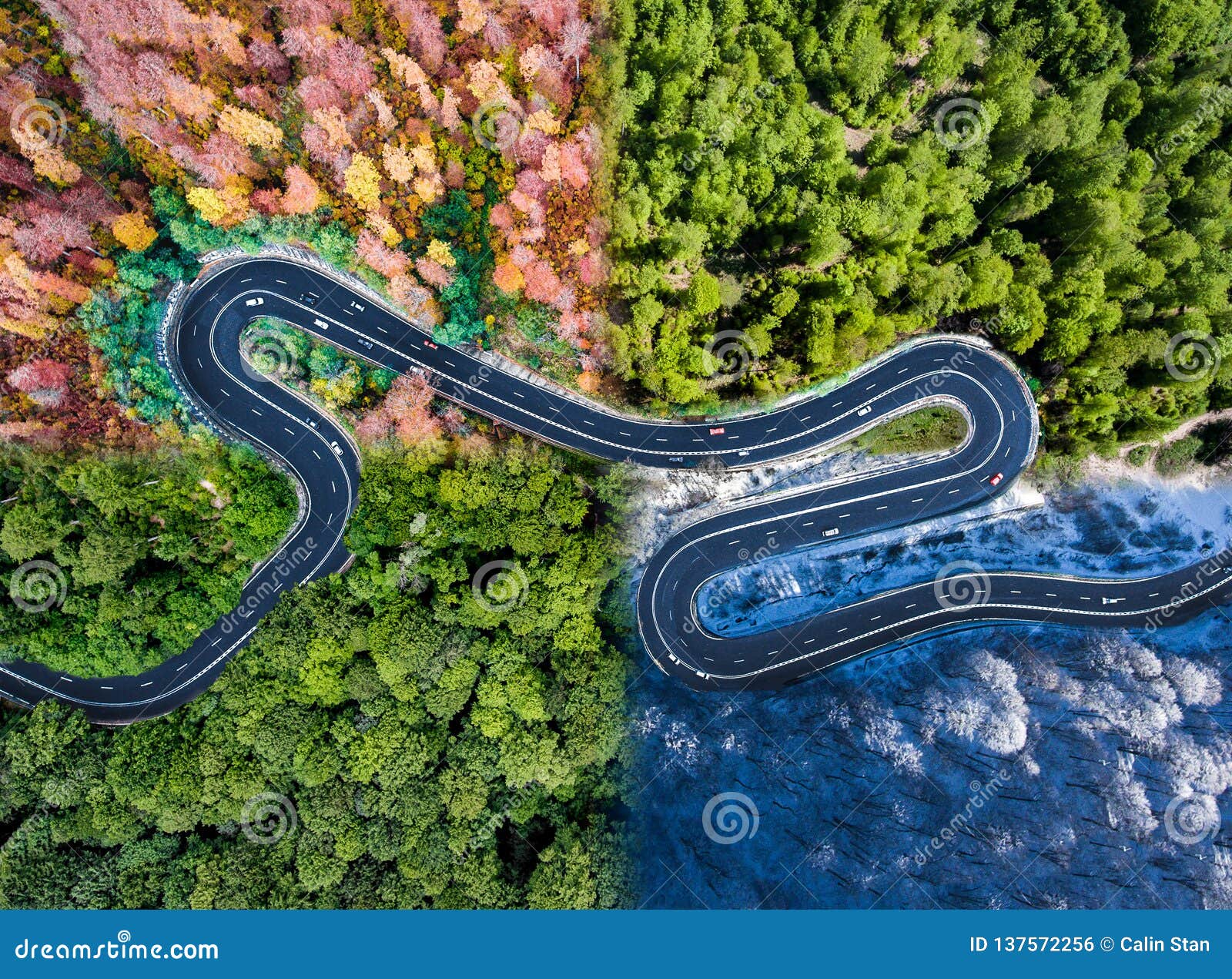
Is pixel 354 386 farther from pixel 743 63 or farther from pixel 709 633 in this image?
pixel 743 63

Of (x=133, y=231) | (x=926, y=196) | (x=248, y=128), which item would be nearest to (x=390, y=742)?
(x=133, y=231)

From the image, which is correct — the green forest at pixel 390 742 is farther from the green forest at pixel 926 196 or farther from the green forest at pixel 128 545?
the green forest at pixel 926 196

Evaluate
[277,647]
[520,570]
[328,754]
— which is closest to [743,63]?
[520,570]

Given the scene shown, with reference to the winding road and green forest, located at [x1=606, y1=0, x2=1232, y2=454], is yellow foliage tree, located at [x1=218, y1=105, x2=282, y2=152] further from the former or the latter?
green forest, located at [x1=606, y1=0, x2=1232, y2=454]

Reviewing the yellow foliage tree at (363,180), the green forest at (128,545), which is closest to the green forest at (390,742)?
the green forest at (128,545)

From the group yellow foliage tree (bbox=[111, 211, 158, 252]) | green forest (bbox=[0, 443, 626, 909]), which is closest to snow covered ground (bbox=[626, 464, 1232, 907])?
green forest (bbox=[0, 443, 626, 909])
